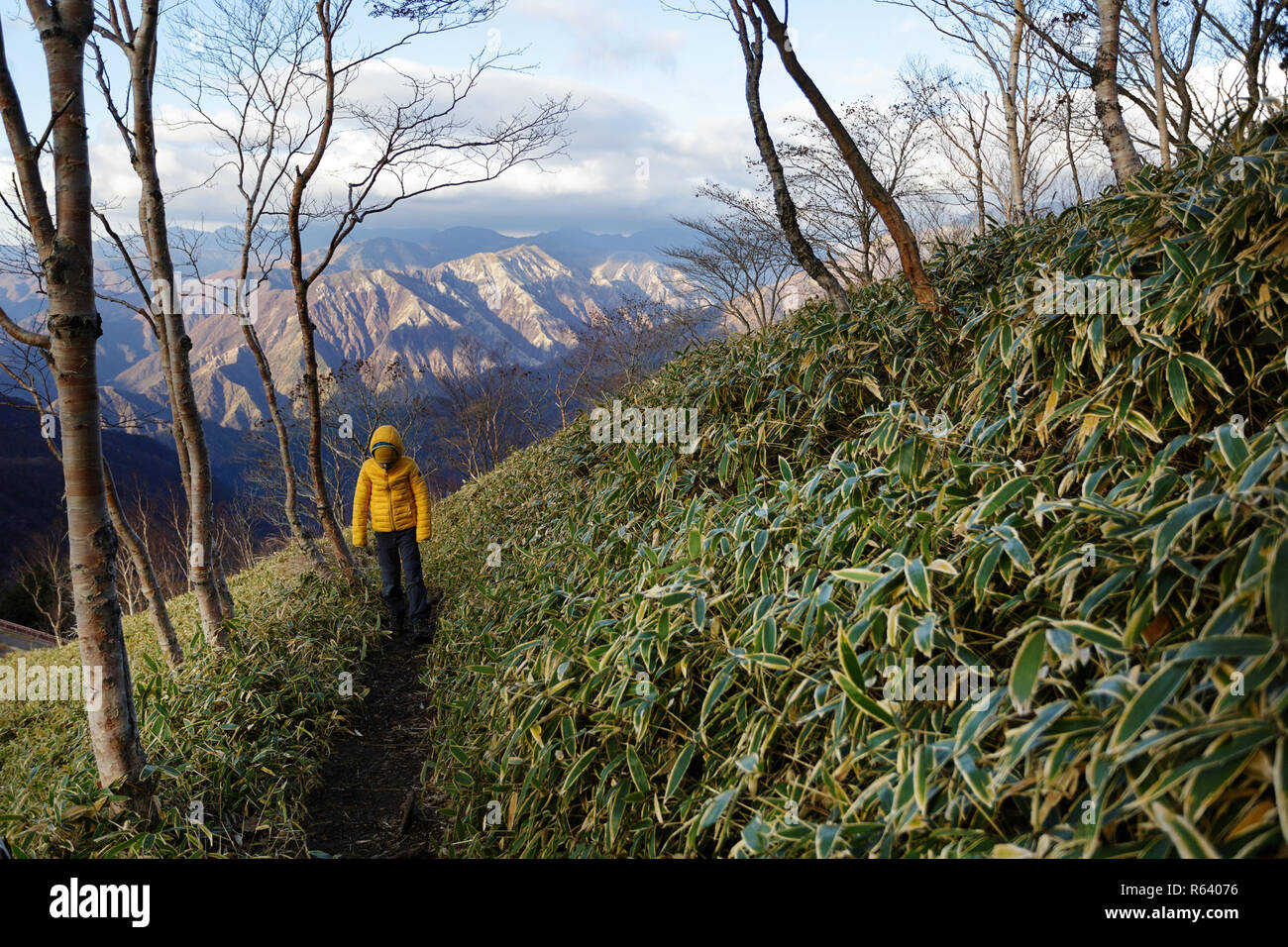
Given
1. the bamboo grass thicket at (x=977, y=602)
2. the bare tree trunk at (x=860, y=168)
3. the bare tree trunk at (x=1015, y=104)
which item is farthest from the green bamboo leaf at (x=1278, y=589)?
the bare tree trunk at (x=1015, y=104)

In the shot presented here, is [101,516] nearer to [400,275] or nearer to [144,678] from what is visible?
[144,678]

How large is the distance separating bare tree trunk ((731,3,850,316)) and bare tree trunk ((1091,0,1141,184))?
5.87ft

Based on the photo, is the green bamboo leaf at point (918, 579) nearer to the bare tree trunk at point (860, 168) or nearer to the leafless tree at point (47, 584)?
the bare tree trunk at point (860, 168)

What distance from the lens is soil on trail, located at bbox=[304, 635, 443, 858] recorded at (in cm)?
298

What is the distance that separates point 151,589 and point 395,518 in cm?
166

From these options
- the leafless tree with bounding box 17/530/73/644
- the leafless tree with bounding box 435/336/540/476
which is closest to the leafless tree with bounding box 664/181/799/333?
the leafless tree with bounding box 435/336/540/476

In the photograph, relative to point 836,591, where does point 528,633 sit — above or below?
below

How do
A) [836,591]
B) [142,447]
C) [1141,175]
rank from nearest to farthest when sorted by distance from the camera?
[836,591], [1141,175], [142,447]

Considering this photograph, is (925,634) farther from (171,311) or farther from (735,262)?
(735,262)

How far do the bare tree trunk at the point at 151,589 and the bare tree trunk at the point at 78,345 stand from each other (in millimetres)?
1771

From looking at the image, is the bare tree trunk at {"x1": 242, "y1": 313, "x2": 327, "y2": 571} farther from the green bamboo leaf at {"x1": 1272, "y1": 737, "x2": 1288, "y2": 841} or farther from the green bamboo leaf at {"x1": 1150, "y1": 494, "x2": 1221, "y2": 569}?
the green bamboo leaf at {"x1": 1272, "y1": 737, "x2": 1288, "y2": 841}
